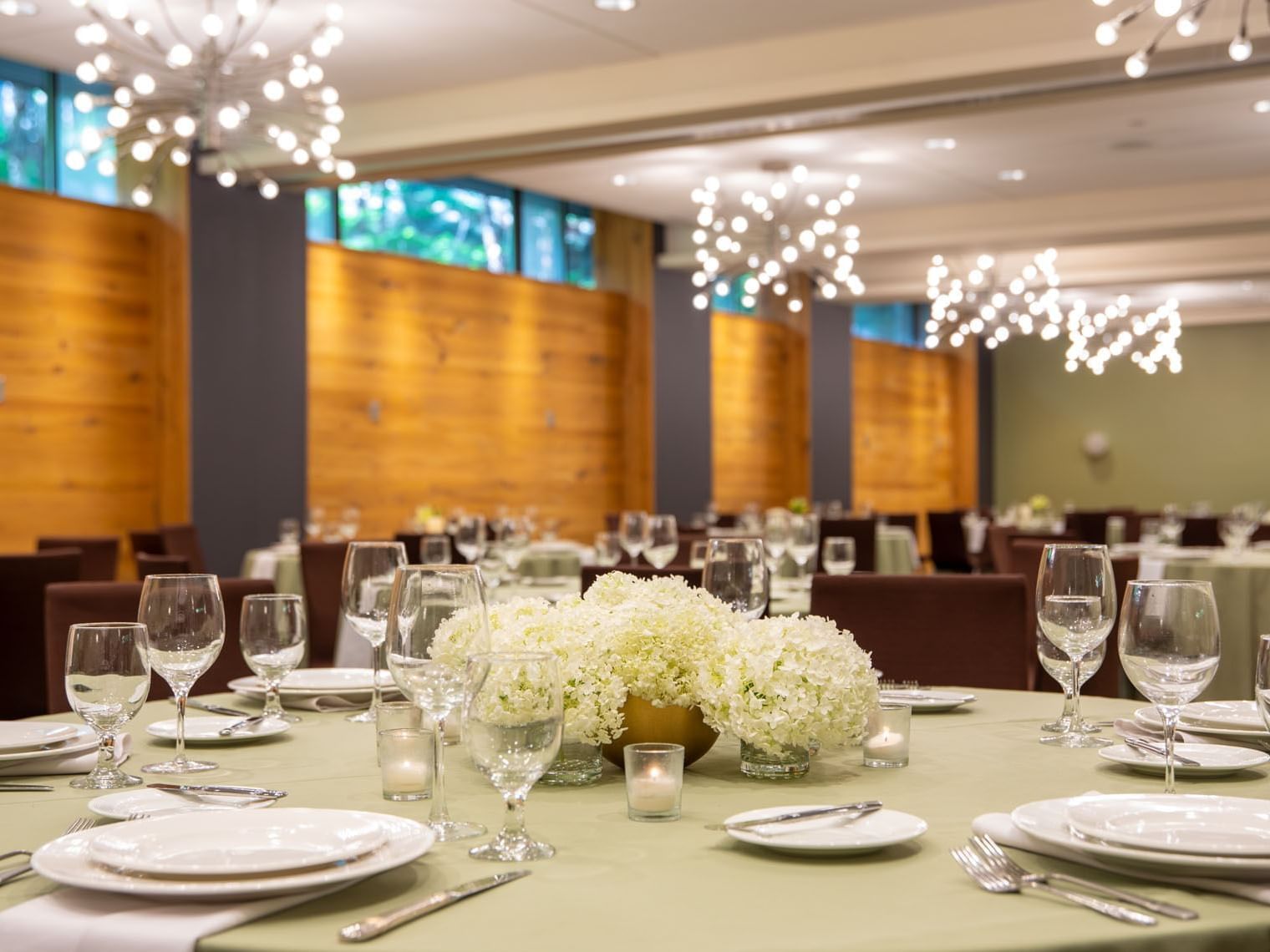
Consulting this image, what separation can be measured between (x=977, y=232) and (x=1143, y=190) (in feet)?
4.60

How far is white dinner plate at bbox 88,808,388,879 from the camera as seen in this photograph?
3.86 feet

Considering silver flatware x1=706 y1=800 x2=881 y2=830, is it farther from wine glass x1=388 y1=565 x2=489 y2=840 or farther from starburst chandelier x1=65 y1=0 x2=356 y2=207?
starburst chandelier x1=65 y1=0 x2=356 y2=207

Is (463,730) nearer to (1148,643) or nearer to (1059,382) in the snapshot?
(1148,643)

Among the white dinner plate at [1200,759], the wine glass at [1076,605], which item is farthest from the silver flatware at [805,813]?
the wine glass at [1076,605]

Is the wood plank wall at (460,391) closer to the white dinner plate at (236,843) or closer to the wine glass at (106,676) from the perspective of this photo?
the wine glass at (106,676)

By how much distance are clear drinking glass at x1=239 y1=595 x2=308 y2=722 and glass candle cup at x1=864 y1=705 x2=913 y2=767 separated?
2.61ft

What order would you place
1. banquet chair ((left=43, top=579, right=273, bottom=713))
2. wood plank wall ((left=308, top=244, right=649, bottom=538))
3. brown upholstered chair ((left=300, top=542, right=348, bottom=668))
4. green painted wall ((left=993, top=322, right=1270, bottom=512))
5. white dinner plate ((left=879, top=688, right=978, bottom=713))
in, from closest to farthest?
white dinner plate ((left=879, top=688, right=978, bottom=713)), banquet chair ((left=43, top=579, right=273, bottom=713)), brown upholstered chair ((left=300, top=542, right=348, bottom=668)), wood plank wall ((left=308, top=244, right=649, bottom=538)), green painted wall ((left=993, top=322, right=1270, bottom=512))

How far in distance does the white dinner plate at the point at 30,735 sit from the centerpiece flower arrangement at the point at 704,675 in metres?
0.60

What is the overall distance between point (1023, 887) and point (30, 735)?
1.31 meters

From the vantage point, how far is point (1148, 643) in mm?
1552

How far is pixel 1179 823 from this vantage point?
1.35m

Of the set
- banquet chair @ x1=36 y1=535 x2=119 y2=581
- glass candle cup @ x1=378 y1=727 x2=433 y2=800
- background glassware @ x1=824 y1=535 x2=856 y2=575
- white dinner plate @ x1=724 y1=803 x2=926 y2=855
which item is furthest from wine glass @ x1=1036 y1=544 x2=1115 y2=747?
banquet chair @ x1=36 y1=535 x2=119 y2=581

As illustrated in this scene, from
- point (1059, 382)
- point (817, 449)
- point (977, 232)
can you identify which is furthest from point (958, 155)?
point (1059, 382)

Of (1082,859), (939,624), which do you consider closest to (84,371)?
(939,624)
